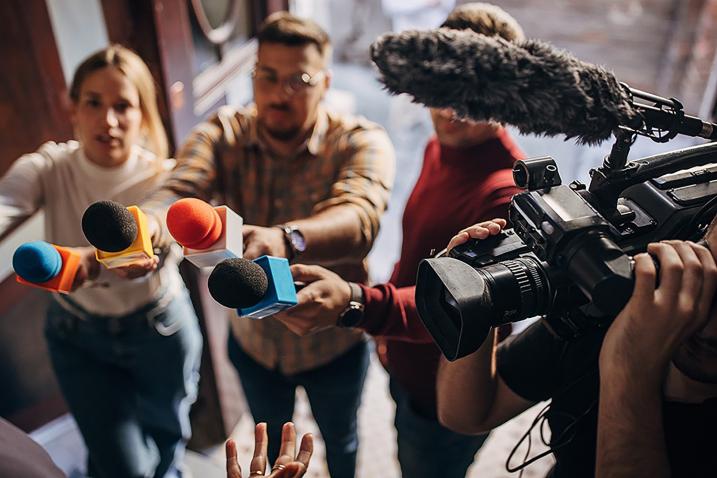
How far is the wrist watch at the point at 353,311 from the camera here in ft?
3.20

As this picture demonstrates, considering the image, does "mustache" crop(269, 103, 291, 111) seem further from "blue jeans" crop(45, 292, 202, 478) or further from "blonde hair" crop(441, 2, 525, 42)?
"blue jeans" crop(45, 292, 202, 478)

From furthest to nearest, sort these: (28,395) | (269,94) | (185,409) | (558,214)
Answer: (28,395)
(185,409)
(269,94)
(558,214)

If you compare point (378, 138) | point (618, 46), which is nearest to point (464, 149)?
point (378, 138)

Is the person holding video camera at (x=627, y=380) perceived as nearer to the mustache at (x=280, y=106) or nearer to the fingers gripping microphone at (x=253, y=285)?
the fingers gripping microphone at (x=253, y=285)

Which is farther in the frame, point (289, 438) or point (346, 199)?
point (346, 199)

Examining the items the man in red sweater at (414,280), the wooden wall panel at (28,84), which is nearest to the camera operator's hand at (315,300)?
the man in red sweater at (414,280)

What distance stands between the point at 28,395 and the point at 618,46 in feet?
10.4

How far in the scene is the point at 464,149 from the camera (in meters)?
1.13

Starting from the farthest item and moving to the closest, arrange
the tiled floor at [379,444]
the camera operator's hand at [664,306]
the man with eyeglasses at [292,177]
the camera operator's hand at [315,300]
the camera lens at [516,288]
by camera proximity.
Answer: the tiled floor at [379,444]
the man with eyeglasses at [292,177]
the camera operator's hand at [315,300]
the camera lens at [516,288]
the camera operator's hand at [664,306]

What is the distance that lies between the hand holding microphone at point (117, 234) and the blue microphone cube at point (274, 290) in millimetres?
169

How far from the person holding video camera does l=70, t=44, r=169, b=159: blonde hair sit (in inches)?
32.4

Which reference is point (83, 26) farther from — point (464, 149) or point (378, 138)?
point (464, 149)

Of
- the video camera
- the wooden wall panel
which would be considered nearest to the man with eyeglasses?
the video camera

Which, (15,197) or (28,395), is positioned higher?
(15,197)
